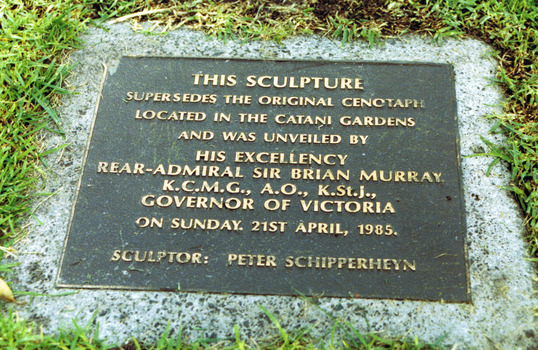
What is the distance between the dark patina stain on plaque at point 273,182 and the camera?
8.02ft

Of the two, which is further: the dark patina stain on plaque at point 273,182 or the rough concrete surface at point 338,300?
the dark patina stain on plaque at point 273,182

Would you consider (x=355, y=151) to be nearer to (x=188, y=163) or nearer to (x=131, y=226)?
(x=188, y=163)

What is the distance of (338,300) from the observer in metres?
2.39

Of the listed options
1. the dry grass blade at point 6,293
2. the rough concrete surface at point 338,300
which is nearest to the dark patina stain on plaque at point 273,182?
the rough concrete surface at point 338,300

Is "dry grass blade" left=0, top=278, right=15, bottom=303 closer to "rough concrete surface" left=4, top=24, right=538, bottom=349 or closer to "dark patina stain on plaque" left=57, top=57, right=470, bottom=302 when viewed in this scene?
"rough concrete surface" left=4, top=24, right=538, bottom=349

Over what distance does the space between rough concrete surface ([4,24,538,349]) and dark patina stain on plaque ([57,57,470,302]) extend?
7cm

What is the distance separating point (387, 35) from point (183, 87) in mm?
1380

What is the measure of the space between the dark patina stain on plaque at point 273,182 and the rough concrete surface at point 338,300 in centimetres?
7

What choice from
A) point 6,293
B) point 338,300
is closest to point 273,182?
point 338,300

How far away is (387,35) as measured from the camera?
3.12m

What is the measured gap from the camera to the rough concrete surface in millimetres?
2322

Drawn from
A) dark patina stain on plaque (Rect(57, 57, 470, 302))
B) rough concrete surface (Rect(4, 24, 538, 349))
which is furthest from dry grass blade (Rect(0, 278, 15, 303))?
dark patina stain on plaque (Rect(57, 57, 470, 302))

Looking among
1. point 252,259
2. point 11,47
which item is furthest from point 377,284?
point 11,47

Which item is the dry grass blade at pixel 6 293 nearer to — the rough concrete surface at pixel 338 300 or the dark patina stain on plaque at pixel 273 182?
the rough concrete surface at pixel 338 300
